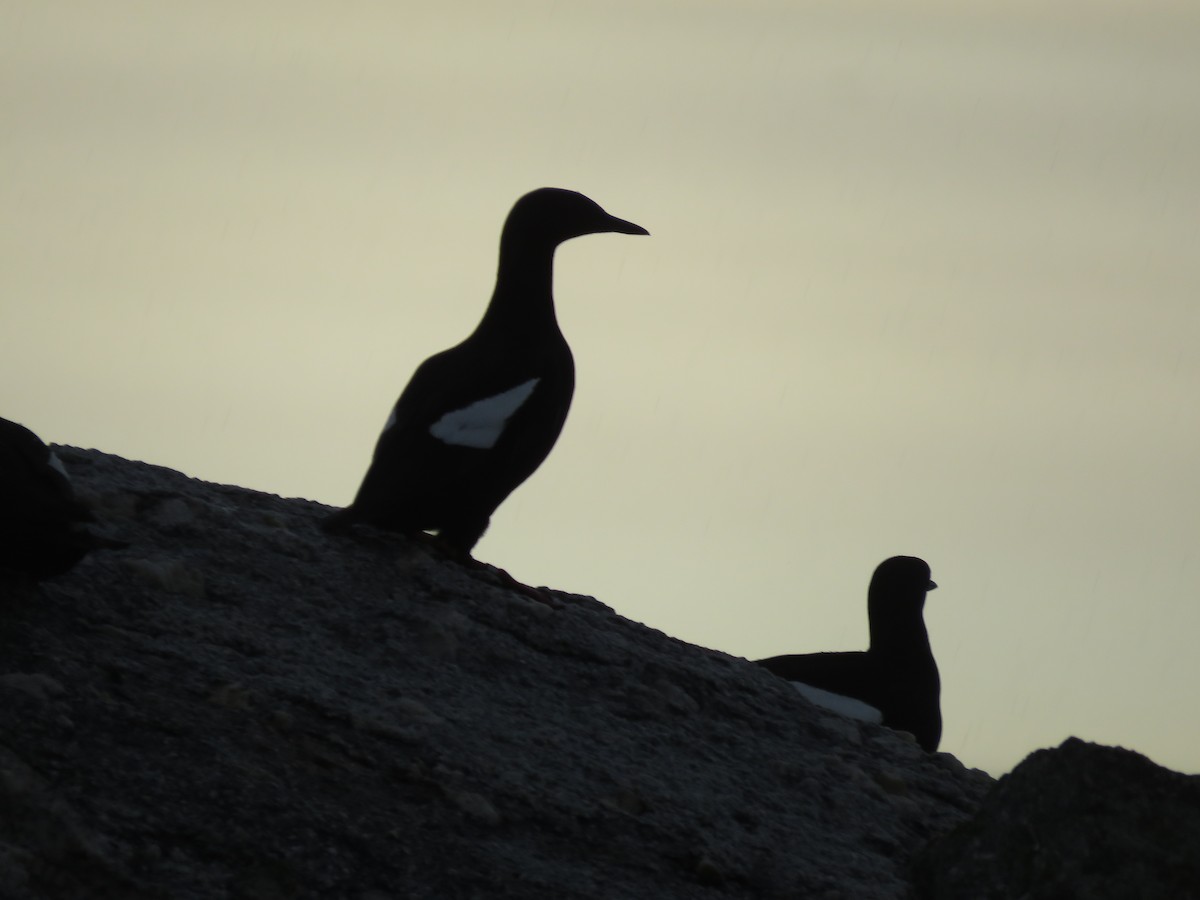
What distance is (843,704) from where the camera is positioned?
354 inches

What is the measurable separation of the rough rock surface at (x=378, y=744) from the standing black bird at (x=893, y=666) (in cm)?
256

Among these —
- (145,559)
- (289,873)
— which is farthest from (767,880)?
(145,559)

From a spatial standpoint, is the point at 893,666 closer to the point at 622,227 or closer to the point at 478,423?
the point at 622,227

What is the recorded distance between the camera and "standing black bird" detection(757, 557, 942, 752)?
917cm

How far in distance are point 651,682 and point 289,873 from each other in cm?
Result: 222

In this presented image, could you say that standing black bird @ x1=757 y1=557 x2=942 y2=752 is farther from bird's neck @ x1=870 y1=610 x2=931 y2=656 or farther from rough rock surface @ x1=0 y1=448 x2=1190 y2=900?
rough rock surface @ x1=0 y1=448 x2=1190 y2=900

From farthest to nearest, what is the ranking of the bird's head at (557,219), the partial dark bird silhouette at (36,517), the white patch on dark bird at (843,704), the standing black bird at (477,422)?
the white patch on dark bird at (843,704) → the bird's head at (557,219) → the standing black bird at (477,422) → the partial dark bird silhouette at (36,517)

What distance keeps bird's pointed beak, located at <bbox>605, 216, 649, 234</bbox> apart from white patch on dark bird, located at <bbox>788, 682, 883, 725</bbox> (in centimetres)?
284

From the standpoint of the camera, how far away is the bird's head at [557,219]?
24.1 feet

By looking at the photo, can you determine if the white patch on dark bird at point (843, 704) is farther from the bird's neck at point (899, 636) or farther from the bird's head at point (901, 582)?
the bird's head at point (901, 582)

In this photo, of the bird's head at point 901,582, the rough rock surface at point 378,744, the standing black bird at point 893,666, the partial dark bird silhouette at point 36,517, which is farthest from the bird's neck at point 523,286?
the bird's head at point 901,582

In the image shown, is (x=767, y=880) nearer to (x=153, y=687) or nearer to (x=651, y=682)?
(x=651, y=682)

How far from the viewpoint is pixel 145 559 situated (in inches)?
212

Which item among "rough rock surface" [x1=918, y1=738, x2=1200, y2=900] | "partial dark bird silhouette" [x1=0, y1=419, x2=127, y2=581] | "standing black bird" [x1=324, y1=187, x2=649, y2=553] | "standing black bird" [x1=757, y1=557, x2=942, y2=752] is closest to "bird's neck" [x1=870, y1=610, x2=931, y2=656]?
"standing black bird" [x1=757, y1=557, x2=942, y2=752]
